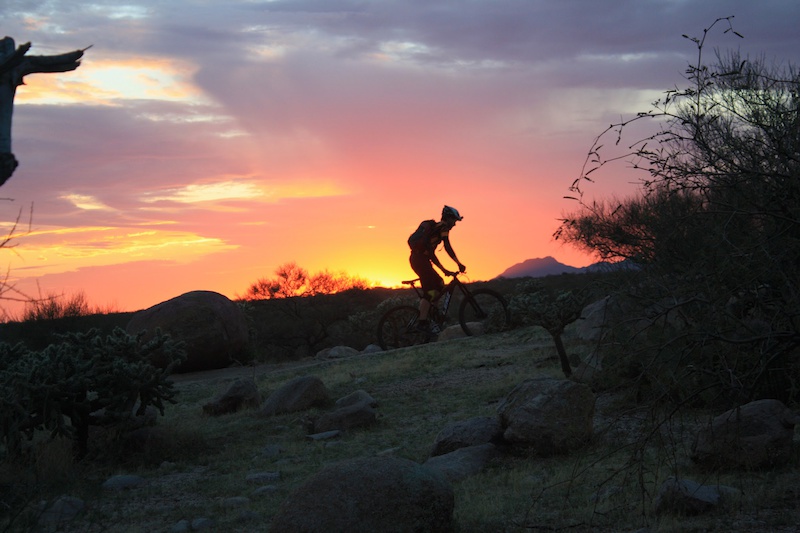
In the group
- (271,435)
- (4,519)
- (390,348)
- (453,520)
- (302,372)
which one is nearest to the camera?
(453,520)

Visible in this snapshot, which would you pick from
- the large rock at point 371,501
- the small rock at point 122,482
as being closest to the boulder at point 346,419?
the small rock at point 122,482

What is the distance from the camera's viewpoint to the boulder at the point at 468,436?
8.63m

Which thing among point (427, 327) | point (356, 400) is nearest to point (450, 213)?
point (427, 327)

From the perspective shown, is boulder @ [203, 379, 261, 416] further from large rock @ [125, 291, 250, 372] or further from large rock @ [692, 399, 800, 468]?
large rock @ [692, 399, 800, 468]

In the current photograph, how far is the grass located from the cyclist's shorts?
1421 mm

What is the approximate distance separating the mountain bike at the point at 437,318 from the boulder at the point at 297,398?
141 inches

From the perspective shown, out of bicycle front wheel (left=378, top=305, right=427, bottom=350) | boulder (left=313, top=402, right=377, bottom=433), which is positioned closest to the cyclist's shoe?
bicycle front wheel (left=378, top=305, right=427, bottom=350)

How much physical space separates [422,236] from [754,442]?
29.6 feet

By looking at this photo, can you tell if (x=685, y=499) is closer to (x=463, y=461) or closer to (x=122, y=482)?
(x=463, y=461)

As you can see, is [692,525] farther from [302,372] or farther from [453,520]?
[302,372]

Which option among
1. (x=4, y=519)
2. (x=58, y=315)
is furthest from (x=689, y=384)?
(x=58, y=315)

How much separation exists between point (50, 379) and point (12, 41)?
6.39 m

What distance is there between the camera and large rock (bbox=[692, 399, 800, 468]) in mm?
6758

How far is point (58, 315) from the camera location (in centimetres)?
2942
